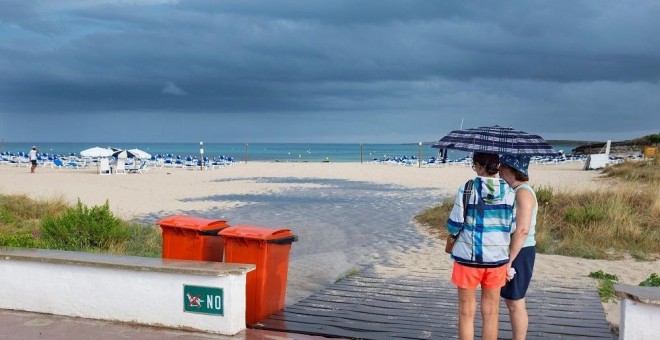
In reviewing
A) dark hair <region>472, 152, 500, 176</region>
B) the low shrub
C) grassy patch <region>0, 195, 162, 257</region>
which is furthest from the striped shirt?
the low shrub

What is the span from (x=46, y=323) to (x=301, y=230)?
810 centimetres

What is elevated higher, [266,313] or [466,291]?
[466,291]

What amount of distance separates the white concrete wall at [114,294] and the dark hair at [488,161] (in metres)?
2.16

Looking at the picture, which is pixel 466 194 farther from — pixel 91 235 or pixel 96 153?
pixel 96 153

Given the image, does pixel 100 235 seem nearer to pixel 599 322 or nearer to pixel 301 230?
pixel 301 230

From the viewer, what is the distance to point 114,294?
227 inches

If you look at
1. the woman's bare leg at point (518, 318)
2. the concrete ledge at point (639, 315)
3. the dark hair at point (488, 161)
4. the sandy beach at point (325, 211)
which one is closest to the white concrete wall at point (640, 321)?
the concrete ledge at point (639, 315)

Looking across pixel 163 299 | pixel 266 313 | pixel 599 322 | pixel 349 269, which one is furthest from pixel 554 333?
pixel 349 269

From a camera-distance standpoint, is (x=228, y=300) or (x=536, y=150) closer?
(x=536, y=150)

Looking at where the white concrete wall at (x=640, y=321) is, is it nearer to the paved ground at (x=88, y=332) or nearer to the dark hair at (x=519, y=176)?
the dark hair at (x=519, y=176)

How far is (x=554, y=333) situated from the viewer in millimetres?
5793

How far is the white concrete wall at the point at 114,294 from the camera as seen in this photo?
18.0ft

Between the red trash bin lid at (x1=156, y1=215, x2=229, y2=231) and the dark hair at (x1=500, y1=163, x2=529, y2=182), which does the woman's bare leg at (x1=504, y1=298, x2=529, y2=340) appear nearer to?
the dark hair at (x1=500, y1=163, x2=529, y2=182)

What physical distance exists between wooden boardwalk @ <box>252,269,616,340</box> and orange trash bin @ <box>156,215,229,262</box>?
2.87ft
